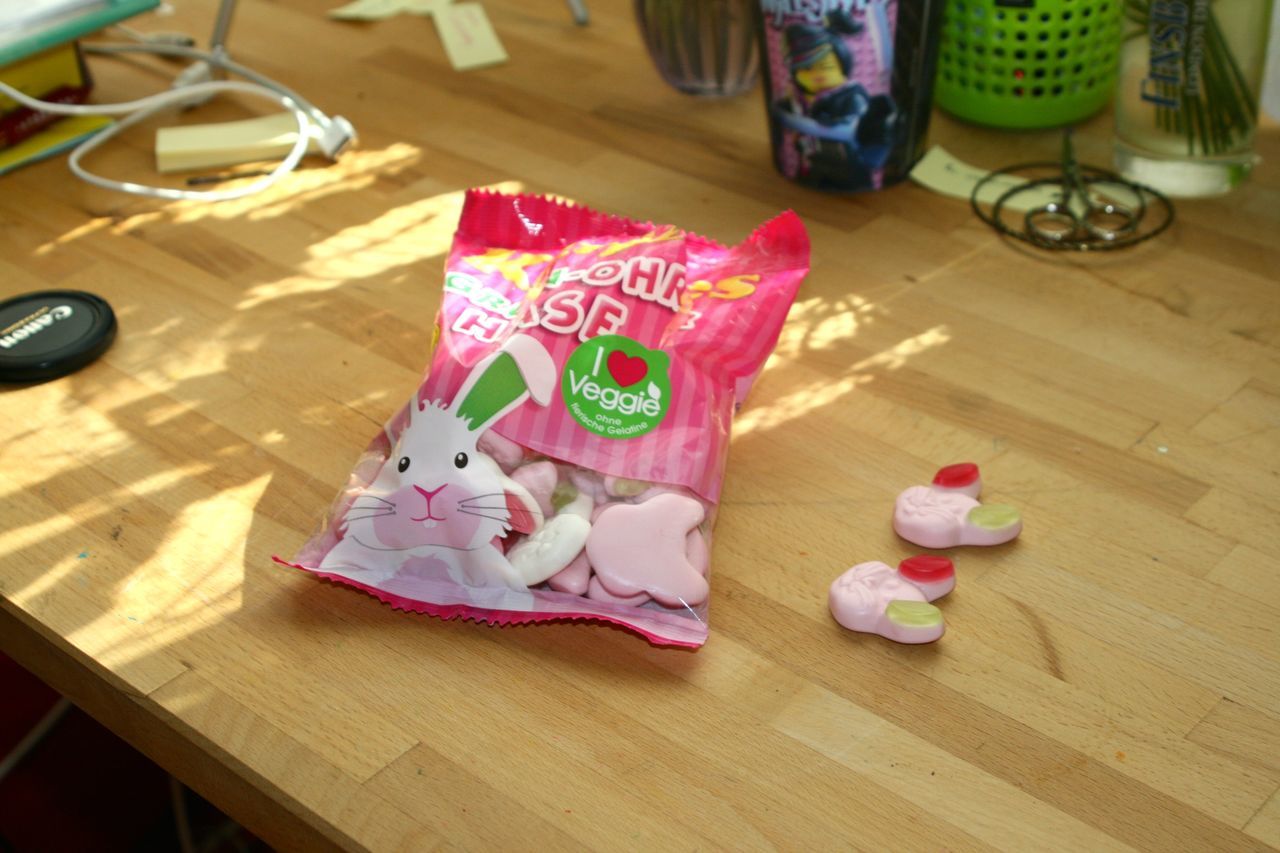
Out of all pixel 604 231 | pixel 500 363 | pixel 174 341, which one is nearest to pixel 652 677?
pixel 500 363

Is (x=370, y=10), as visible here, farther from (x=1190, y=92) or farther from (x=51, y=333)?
(x=1190, y=92)

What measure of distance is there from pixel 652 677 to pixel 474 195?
0.35 metres

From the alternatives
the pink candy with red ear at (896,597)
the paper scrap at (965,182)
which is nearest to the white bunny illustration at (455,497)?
the pink candy with red ear at (896,597)

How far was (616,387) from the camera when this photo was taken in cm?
75

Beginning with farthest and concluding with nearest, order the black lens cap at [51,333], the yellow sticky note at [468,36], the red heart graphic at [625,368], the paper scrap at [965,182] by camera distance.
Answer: the yellow sticky note at [468,36], the paper scrap at [965,182], the black lens cap at [51,333], the red heart graphic at [625,368]

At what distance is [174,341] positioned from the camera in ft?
3.23

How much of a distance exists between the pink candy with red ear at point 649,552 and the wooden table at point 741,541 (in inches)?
1.4

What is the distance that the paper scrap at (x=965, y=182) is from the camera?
1083mm

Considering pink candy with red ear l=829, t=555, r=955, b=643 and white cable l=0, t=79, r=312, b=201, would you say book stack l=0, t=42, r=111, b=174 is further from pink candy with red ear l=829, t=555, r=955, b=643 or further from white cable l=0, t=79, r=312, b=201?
pink candy with red ear l=829, t=555, r=955, b=643

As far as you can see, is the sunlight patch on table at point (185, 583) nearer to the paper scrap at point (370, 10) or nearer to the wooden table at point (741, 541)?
the wooden table at point (741, 541)

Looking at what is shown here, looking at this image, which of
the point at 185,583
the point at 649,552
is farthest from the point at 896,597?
the point at 185,583

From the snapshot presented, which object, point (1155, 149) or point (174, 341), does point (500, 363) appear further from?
point (1155, 149)

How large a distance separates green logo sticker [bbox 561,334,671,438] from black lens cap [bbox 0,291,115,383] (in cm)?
41

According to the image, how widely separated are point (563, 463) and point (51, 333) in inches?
17.5
